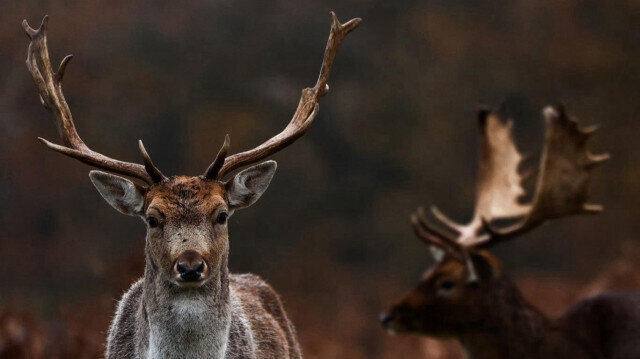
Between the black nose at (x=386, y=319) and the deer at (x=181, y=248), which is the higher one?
the black nose at (x=386, y=319)

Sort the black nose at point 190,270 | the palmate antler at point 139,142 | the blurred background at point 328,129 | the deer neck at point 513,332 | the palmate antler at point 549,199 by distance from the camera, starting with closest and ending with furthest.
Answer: the black nose at point 190,270, the palmate antler at point 139,142, the deer neck at point 513,332, the palmate antler at point 549,199, the blurred background at point 328,129

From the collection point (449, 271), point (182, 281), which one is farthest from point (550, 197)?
point (182, 281)

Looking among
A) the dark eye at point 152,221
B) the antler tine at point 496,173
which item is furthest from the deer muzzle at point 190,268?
the antler tine at point 496,173

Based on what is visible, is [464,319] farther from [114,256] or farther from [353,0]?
[353,0]

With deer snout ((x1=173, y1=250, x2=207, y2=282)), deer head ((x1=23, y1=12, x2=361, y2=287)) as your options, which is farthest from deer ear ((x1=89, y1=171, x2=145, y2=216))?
deer snout ((x1=173, y1=250, x2=207, y2=282))

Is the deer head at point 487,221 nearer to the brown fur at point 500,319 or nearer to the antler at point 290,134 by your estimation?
the brown fur at point 500,319

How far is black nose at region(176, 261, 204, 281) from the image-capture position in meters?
4.75

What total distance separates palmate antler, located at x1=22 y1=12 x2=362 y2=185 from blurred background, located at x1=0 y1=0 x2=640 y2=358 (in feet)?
21.4

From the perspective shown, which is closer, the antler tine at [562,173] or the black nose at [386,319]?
the black nose at [386,319]

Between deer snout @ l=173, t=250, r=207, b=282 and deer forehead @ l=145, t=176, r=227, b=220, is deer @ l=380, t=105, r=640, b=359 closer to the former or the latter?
deer forehead @ l=145, t=176, r=227, b=220

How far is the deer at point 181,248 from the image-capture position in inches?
195

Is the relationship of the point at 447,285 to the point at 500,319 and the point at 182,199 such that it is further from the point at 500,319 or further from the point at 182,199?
the point at 182,199

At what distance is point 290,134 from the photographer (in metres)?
5.64

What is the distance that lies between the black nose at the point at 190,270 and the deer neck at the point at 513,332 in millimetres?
3761
